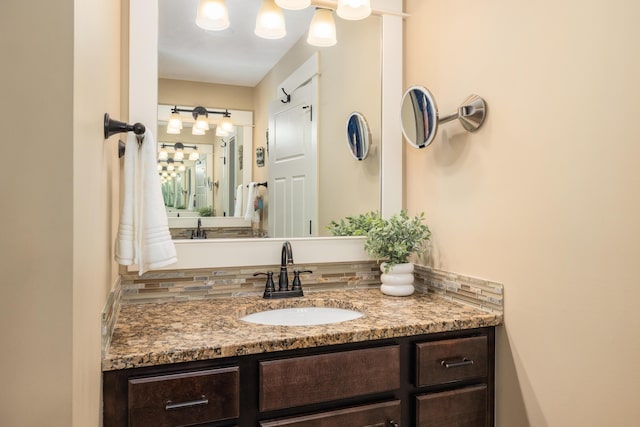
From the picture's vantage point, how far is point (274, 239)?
175 cm

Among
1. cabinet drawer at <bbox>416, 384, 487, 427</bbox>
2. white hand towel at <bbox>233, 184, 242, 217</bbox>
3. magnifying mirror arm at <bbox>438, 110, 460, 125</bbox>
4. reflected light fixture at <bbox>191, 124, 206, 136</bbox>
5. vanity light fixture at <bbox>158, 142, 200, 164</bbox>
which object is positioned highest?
magnifying mirror arm at <bbox>438, 110, 460, 125</bbox>

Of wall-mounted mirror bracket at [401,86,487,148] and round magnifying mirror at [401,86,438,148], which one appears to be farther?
round magnifying mirror at [401,86,438,148]

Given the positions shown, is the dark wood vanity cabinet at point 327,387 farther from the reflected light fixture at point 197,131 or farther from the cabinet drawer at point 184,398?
the reflected light fixture at point 197,131

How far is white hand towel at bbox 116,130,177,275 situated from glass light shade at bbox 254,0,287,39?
0.71 m

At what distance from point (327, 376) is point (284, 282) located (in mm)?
544

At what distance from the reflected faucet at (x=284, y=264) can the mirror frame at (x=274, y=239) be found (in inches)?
1.7

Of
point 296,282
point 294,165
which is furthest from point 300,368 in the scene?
point 294,165

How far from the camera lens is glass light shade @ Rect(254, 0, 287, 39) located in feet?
5.43

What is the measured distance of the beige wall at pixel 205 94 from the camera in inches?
63.2
